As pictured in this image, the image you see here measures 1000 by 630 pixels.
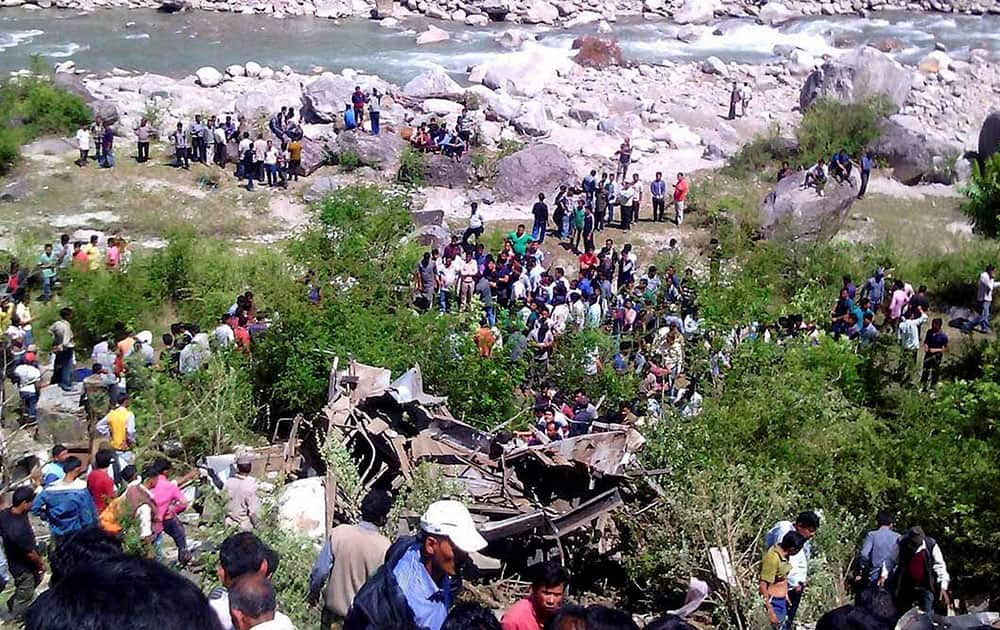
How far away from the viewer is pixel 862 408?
11.6 m

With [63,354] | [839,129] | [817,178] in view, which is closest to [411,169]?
[817,178]

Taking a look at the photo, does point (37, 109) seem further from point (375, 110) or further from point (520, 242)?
point (520, 242)

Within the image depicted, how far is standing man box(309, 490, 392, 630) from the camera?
5.52m

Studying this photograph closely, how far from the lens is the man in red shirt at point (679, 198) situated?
19.9 metres

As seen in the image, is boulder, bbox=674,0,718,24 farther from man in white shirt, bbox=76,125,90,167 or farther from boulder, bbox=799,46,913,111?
man in white shirt, bbox=76,125,90,167

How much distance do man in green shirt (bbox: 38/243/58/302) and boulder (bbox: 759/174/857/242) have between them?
1169 centimetres

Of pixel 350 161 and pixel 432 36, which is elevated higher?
pixel 432 36

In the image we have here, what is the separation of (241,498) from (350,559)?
107 inches

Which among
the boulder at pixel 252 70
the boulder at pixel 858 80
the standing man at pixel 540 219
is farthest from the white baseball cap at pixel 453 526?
the boulder at pixel 252 70

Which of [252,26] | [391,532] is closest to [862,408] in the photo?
[391,532]

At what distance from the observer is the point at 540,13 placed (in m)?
36.8

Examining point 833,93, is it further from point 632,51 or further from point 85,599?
point 85,599

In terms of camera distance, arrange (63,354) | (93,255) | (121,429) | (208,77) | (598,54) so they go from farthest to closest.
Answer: (598,54) < (208,77) < (93,255) < (63,354) < (121,429)

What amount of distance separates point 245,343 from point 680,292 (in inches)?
246
